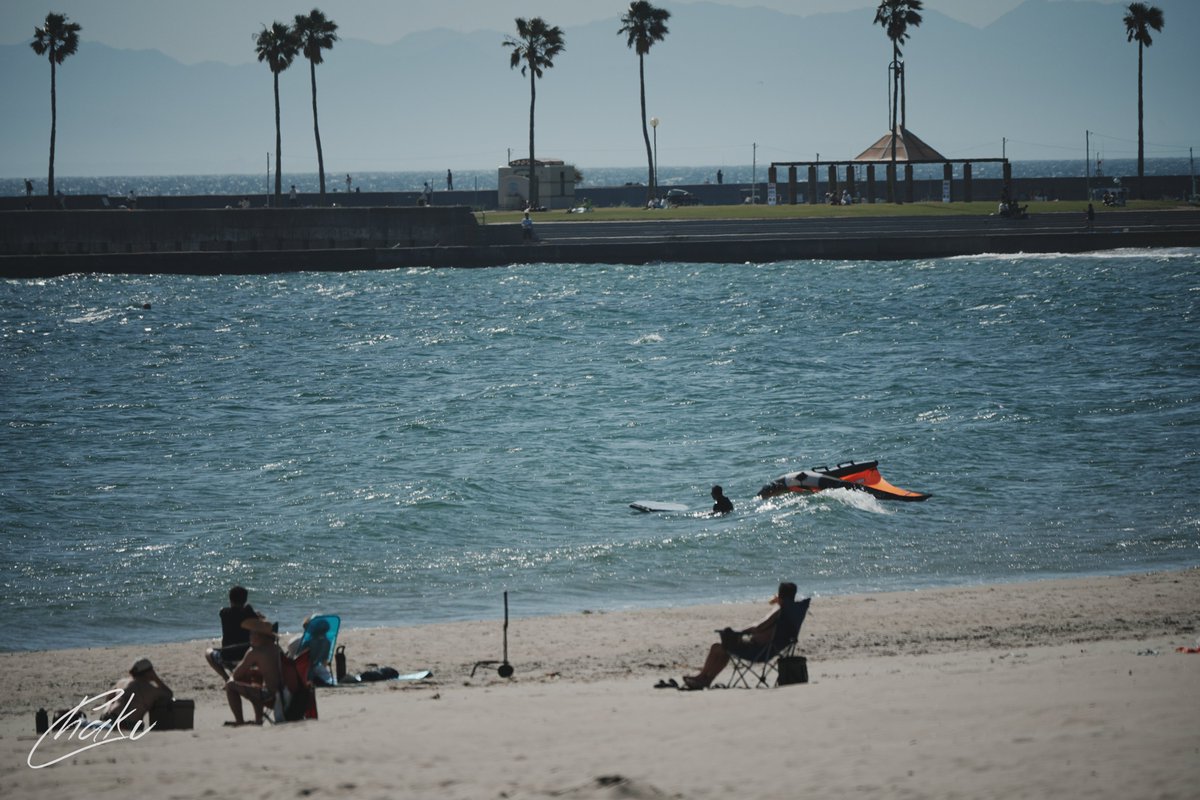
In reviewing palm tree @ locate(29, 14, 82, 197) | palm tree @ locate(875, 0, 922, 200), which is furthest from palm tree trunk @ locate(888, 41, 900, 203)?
palm tree @ locate(29, 14, 82, 197)

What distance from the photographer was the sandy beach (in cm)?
873

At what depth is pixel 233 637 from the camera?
13.2 metres

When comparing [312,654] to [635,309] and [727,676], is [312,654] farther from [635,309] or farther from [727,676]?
[635,309]

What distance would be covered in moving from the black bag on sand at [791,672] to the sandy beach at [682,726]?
313 millimetres

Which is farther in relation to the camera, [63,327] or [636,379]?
[63,327]

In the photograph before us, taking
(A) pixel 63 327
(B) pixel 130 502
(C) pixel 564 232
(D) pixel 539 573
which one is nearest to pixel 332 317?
(A) pixel 63 327

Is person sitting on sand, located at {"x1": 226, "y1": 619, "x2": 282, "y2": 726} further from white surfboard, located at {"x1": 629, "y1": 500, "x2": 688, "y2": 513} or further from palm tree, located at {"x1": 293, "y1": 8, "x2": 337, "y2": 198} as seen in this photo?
palm tree, located at {"x1": 293, "y1": 8, "x2": 337, "y2": 198}

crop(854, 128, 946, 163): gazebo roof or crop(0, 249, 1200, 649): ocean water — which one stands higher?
crop(854, 128, 946, 163): gazebo roof

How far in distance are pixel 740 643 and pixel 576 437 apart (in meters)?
20.2

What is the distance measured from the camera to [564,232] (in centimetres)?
7056

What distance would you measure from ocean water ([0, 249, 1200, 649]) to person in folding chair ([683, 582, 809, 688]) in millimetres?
5488

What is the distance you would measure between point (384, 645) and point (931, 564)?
28.5 feet

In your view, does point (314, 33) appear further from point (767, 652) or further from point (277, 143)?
point (767, 652)

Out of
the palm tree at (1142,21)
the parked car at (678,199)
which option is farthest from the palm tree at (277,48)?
the palm tree at (1142,21)
